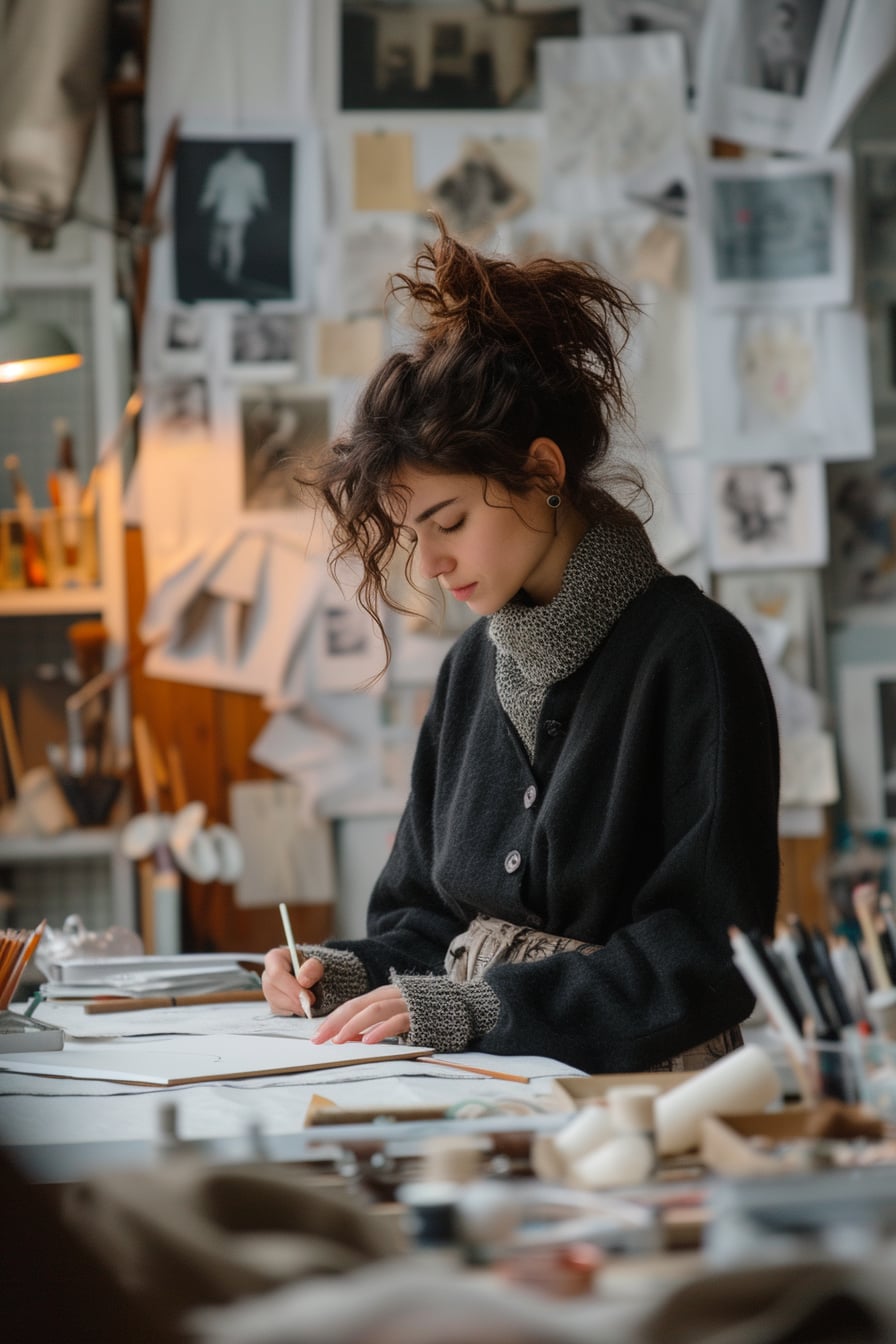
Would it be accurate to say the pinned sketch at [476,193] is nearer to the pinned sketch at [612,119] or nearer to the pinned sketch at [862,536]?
the pinned sketch at [612,119]

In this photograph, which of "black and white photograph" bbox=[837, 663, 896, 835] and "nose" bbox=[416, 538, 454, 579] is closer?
"nose" bbox=[416, 538, 454, 579]

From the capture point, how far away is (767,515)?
3221 millimetres

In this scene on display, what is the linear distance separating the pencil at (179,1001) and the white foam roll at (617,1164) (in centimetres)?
90

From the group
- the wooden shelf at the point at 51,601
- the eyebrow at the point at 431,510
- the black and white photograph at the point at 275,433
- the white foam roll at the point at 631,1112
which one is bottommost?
the white foam roll at the point at 631,1112

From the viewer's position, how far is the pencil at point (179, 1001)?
1.54 metres

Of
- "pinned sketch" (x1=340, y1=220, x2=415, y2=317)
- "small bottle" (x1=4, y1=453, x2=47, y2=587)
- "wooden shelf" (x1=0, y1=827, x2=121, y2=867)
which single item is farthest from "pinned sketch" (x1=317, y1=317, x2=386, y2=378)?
"wooden shelf" (x1=0, y1=827, x2=121, y2=867)

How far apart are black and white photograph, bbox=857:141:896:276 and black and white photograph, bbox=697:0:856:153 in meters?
0.11

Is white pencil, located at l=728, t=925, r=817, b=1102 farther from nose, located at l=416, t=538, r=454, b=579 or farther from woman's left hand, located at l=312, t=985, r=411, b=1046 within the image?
nose, located at l=416, t=538, r=454, b=579

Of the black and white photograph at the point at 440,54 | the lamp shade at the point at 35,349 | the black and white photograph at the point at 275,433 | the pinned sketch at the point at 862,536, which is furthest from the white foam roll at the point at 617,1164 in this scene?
the black and white photograph at the point at 440,54

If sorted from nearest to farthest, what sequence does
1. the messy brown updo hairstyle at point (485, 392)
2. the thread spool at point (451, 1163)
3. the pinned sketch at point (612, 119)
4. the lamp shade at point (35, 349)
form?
the thread spool at point (451, 1163) < the messy brown updo hairstyle at point (485, 392) < the lamp shade at point (35, 349) < the pinned sketch at point (612, 119)

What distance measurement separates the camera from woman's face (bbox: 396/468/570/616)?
1.39m

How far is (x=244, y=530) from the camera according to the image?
3201 mm

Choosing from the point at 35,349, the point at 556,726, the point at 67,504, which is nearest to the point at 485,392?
the point at 556,726

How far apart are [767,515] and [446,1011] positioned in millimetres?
2161
